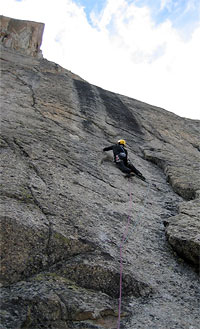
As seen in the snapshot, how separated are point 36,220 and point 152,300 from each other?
1.86 metres

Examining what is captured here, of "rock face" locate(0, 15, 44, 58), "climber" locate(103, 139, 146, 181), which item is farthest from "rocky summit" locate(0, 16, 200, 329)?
"rock face" locate(0, 15, 44, 58)

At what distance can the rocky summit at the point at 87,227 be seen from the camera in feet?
11.1

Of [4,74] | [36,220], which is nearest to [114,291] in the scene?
[36,220]

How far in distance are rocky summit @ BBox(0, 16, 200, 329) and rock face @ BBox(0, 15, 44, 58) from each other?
996 centimetres

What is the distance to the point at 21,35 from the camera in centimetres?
1883

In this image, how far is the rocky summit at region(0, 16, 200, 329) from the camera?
338 cm

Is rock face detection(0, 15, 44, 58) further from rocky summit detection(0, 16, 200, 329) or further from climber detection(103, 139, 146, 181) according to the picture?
climber detection(103, 139, 146, 181)

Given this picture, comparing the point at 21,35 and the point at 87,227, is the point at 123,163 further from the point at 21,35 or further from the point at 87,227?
the point at 21,35

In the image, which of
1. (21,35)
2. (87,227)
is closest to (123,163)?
(87,227)

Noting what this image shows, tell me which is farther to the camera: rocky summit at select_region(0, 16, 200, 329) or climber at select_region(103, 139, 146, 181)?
climber at select_region(103, 139, 146, 181)

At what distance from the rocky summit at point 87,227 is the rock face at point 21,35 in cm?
996

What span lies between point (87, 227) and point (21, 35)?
17.6 meters

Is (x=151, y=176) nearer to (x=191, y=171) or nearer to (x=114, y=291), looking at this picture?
(x=191, y=171)

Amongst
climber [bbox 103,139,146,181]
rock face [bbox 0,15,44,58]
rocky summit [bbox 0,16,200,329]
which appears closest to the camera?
rocky summit [bbox 0,16,200,329]
